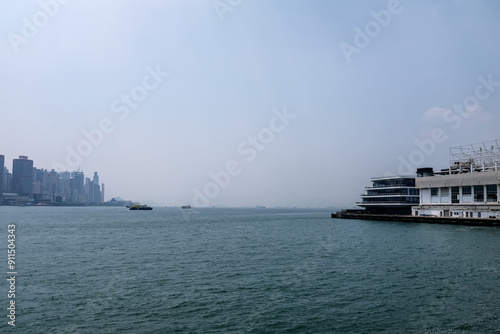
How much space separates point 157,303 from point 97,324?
4.35 metres

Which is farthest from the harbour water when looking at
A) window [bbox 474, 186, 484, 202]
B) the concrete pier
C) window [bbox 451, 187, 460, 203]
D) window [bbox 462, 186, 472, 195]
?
window [bbox 451, 187, 460, 203]

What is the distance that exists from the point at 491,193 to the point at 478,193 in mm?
2990

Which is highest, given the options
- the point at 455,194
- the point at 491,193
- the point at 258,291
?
the point at 491,193

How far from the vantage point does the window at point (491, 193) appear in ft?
269

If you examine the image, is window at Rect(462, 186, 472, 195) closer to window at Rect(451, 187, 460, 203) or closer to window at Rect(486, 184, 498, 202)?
window at Rect(451, 187, 460, 203)

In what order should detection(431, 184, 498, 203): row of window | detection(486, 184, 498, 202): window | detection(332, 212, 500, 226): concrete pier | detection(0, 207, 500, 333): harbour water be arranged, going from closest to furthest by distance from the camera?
detection(0, 207, 500, 333): harbour water < detection(332, 212, 500, 226): concrete pier < detection(486, 184, 498, 202): window < detection(431, 184, 498, 203): row of window

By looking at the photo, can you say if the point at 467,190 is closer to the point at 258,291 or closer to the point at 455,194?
the point at 455,194

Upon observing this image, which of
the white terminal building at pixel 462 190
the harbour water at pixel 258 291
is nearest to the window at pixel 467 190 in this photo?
the white terminal building at pixel 462 190

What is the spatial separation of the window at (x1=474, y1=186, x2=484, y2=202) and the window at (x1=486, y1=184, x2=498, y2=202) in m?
1.46

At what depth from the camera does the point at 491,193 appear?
83000mm

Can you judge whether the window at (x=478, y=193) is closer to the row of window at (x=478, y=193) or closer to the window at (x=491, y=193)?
the row of window at (x=478, y=193)

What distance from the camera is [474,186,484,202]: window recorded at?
8488 cm

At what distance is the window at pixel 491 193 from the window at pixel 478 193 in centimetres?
146

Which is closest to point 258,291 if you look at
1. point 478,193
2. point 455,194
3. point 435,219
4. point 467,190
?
point 435,219
